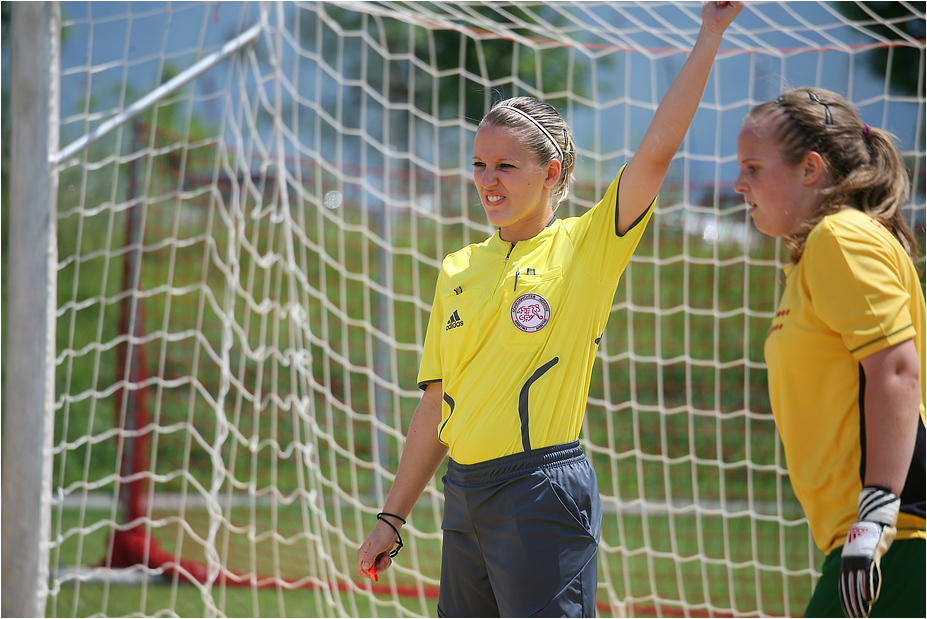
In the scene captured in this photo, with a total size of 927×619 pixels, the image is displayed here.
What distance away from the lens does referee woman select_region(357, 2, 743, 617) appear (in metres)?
1.32

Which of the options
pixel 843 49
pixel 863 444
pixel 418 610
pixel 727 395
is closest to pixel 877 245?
pixel 863 444

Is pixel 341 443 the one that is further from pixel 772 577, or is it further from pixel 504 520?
pixel 504 520

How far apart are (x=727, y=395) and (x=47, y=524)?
447 centimetres

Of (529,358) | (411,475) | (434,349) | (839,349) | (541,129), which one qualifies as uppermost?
(541,129)

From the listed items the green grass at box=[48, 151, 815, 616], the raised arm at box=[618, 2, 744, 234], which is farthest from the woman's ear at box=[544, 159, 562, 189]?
the green grass at box=[48, 151, 815, 616]

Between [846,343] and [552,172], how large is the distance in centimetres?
63

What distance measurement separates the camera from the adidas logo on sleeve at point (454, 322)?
1483mm

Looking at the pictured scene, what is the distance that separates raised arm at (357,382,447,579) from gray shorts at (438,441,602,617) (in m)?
0.18

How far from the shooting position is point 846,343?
1.13 m

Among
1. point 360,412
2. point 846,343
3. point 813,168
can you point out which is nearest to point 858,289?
point 846,343

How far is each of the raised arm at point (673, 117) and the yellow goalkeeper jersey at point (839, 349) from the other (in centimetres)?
29

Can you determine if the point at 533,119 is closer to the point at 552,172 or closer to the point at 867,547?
the point at 552,172

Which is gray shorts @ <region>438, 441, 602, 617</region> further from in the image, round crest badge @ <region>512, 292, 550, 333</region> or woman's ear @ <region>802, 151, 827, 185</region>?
woman's ear @ <region>802, 151, 827, 185</region>

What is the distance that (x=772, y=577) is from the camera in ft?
13.8
